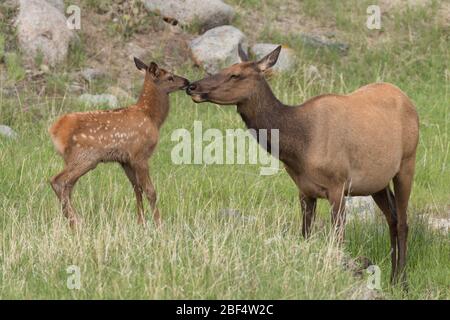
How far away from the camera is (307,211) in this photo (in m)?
10.4

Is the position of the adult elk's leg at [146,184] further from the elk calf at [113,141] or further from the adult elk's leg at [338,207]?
the adult elk's leg at [338,207]

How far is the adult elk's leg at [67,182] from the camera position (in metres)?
11.0

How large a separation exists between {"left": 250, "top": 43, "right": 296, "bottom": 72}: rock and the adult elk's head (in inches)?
246

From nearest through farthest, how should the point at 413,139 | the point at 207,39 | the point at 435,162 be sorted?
the point at 413,139
the point at 435,162
the point at 207,39

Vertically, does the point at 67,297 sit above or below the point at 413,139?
below

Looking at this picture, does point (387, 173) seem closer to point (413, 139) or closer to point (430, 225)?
point (413, 139)

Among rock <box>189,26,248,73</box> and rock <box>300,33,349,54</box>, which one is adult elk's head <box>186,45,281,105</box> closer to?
rock <box>189,26,248,73</box>

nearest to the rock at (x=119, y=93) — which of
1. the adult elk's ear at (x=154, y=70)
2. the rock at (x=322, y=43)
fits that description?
the rock at (x=322, y=43)

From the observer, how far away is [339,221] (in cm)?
1017

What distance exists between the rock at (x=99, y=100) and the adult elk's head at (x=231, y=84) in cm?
511

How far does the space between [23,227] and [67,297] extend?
1.90 m

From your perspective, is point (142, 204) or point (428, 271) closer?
point (428, 271)
